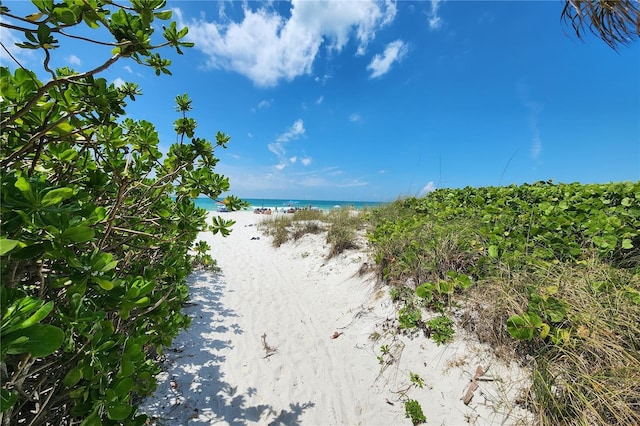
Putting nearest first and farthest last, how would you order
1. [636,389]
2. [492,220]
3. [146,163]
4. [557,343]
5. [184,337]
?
1. [636,389]
2. [146,163]
3. [557,343]
4. [184,337]
5. [492,220]

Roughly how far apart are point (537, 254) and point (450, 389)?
196 cm

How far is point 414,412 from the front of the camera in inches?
93.7

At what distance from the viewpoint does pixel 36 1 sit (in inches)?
35.6

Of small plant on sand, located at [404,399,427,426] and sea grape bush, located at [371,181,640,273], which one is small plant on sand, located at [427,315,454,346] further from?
sea grape bush, located at [371,181,640,273]

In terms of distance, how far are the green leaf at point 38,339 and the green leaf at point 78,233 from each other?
0.25 m

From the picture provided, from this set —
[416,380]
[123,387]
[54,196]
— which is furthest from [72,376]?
[416,380]

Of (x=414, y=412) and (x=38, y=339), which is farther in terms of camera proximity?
(x=414, y=412)

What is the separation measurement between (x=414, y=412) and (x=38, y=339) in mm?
2772

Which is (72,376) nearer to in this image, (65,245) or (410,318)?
(65,245)

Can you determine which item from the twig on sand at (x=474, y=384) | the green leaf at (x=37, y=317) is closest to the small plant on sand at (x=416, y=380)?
the twig on sand at (x=474, y=384)

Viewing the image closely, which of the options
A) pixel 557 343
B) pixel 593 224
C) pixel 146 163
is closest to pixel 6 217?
pixel 146 163

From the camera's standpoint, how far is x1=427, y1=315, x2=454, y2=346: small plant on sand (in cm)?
286

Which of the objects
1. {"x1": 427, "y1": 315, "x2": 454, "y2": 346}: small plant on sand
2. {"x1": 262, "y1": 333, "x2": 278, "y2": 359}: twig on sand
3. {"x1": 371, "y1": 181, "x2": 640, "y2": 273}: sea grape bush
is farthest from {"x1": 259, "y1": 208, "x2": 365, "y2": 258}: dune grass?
{"x1": 427, "y1": 315, "x2": 454, "y2": 346}: small plant on sand

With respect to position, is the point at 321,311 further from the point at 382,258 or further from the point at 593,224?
the point at 593,224
